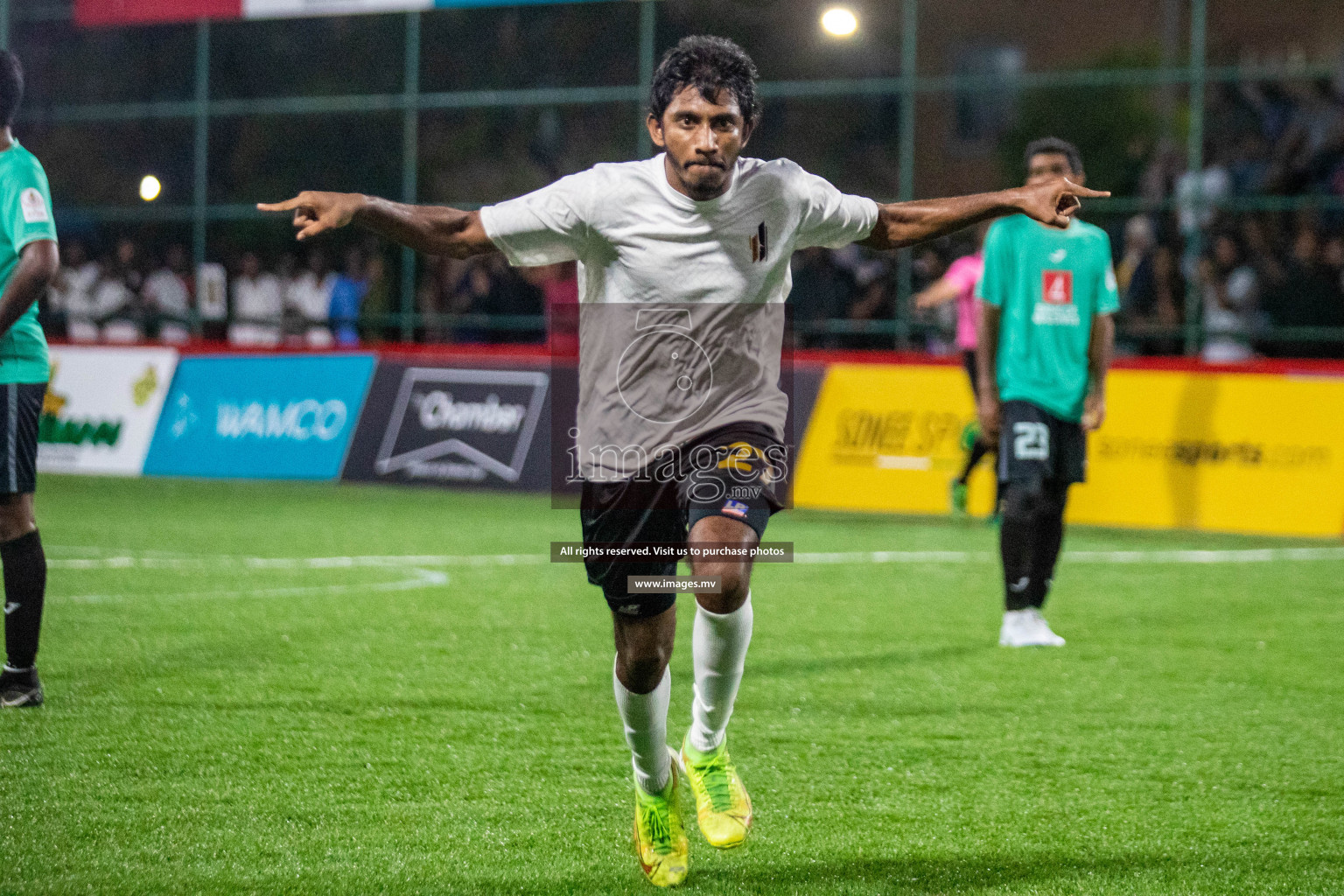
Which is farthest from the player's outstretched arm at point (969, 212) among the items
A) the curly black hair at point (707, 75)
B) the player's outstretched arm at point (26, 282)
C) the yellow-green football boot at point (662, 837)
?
the player's outstretched arm at point (26, 282)

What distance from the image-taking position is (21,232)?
604 cm

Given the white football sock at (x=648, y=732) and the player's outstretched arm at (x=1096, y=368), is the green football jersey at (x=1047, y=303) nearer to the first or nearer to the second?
the player's outstretched arm at (x=1096, y=368)

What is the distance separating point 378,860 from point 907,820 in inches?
57.6

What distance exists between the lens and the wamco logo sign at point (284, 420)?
16.2m

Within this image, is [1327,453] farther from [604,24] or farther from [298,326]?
[604,24]

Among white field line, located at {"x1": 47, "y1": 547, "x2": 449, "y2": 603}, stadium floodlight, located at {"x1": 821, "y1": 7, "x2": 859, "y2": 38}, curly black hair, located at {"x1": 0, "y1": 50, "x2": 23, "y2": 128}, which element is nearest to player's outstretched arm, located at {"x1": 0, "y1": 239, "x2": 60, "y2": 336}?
curly black hair, located at {"x1": 0, "y1": 50, "x2": 23, "y2": 128}

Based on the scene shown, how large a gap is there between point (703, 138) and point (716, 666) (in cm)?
136

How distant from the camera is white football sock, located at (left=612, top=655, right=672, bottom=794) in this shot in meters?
4.48

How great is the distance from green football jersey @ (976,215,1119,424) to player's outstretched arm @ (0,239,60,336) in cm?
414

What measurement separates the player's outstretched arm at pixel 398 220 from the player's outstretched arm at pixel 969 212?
105cm

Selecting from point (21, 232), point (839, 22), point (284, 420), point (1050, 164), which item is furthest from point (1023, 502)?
point (839, 22)

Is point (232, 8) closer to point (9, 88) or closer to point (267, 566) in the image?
point (267, 566)

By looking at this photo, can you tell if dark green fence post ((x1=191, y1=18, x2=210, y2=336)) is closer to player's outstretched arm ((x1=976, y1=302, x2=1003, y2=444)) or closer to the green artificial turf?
the green artificial turf

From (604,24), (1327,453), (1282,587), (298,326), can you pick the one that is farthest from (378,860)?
(604,24)
